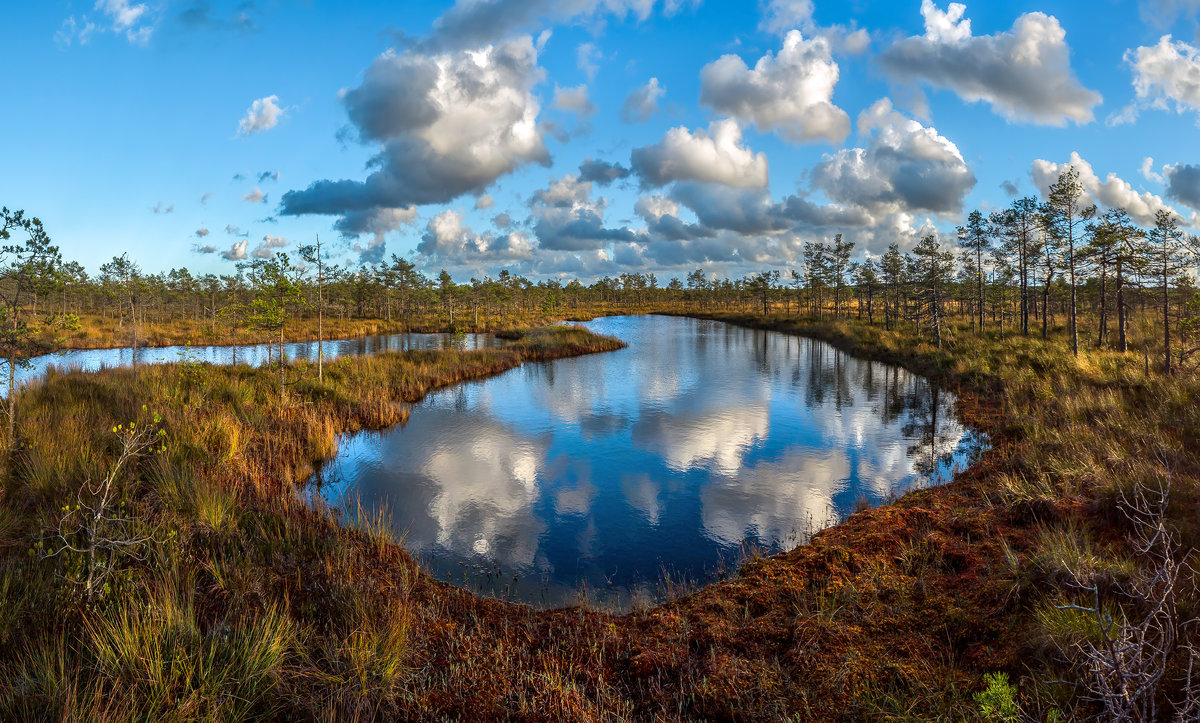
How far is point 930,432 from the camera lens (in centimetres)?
1766

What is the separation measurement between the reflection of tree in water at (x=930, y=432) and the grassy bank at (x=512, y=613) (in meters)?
2.75

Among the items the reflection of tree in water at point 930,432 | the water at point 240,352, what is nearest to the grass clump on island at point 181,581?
the reflection of tree in water at point 930,432

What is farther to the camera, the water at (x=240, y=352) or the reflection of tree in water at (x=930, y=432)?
the water at (x=240, y=352)

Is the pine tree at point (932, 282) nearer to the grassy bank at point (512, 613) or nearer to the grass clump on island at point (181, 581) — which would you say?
the grassy bank at point (512, 613)

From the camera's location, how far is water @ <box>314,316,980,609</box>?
9359 mm

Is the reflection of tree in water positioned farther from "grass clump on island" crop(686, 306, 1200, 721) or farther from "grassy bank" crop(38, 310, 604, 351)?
"grassy bank" crop(38, 310, 604, 351)

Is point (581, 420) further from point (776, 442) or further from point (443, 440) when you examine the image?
point (776, 442)

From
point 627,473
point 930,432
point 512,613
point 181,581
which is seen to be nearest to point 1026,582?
point 512,613

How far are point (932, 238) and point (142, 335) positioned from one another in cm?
6957

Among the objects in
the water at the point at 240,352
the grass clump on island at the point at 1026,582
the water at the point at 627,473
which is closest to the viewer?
the grass clump on island at the point at 1026,582

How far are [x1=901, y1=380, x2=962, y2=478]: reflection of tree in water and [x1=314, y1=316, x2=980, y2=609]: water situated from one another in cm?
8

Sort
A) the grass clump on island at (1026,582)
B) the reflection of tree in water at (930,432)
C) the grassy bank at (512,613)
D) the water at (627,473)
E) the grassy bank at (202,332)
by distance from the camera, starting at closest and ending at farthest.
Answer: the grass clump on island at (1026,582), the grassy bank at (512,613), the water at (627,473), the reflection of tree in water at (930,432), the grassy bank at (202,332)

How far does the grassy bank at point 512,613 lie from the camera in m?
4.39

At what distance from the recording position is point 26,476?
8.42 meters
